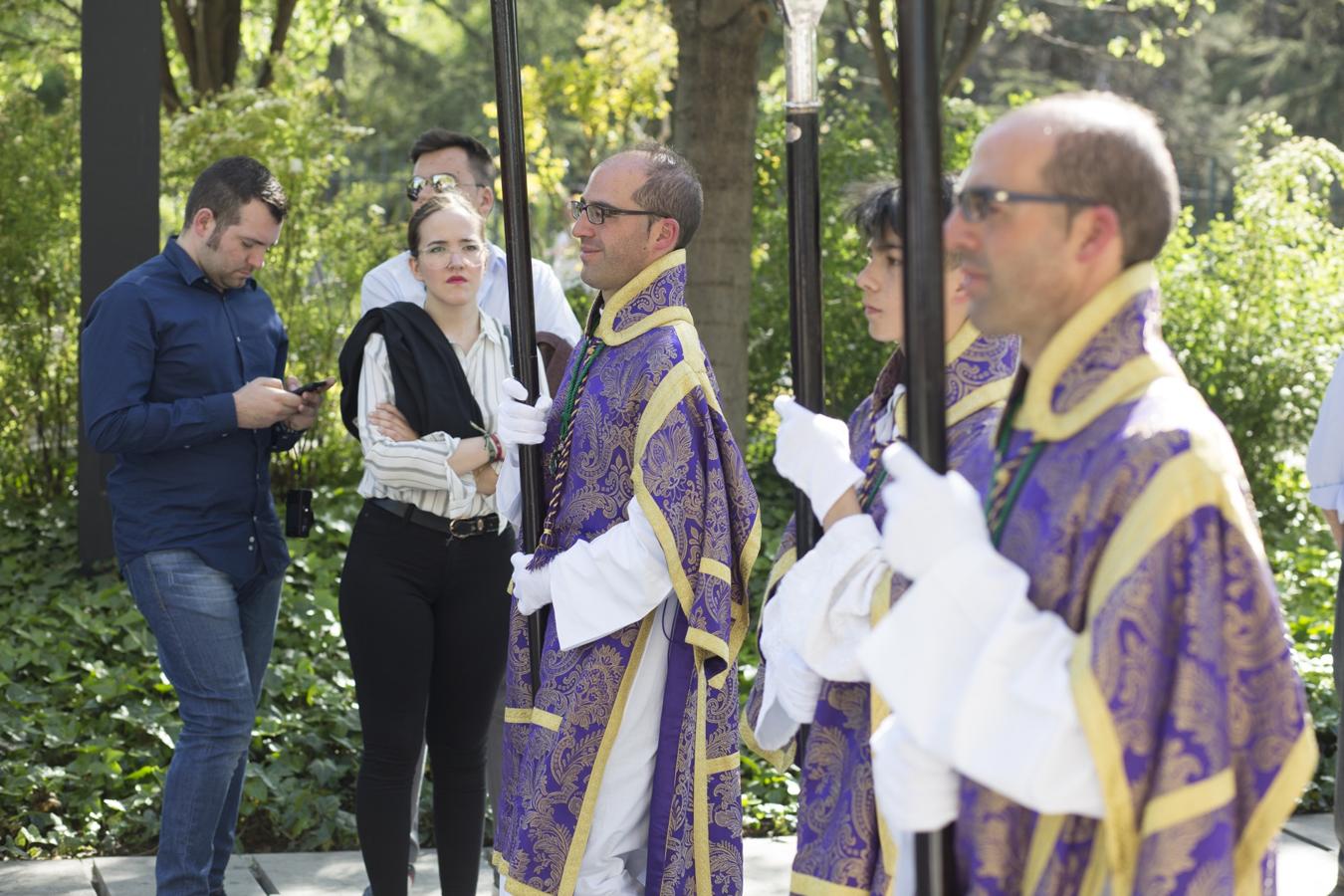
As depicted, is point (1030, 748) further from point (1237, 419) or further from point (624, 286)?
point (1237, 419)

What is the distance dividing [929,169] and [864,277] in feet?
3.14

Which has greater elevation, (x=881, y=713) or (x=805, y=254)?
(x=805, y=254)

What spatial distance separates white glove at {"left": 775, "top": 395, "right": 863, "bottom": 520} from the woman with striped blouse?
5.93 ft

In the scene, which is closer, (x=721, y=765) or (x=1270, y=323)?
(x=721, y=765)

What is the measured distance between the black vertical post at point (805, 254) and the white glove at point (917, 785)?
0.66 metres

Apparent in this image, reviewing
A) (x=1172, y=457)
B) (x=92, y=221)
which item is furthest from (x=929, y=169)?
(x=92, y=221)

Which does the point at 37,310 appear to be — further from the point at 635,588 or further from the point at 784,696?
the point at 784,696

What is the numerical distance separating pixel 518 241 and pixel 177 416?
4.09ft

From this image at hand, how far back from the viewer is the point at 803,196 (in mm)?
2703

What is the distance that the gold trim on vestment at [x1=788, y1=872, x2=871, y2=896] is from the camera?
272 cm

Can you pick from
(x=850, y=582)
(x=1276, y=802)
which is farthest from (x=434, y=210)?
(x=1276, y=802)

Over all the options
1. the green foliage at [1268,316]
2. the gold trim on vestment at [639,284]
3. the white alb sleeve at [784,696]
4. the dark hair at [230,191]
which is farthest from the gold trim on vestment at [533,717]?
the green foliage at [1268,316]

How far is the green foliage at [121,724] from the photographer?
5664mm

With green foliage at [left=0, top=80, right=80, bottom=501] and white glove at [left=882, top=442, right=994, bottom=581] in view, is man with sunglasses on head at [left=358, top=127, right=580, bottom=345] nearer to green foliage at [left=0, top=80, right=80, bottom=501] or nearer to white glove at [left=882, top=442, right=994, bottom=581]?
white glove at [left=882, top=442, right=994, bottom=581]
